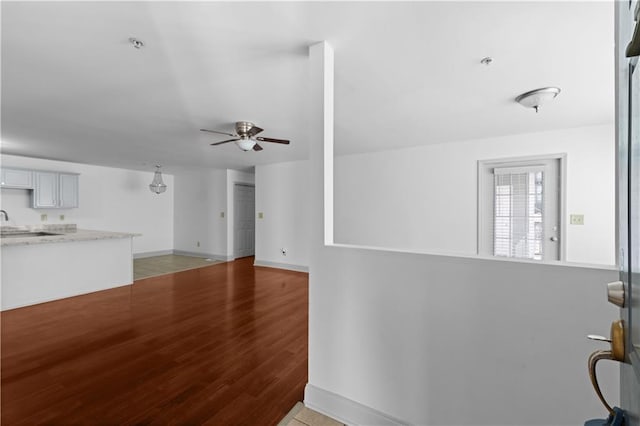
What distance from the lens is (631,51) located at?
0.36 meters

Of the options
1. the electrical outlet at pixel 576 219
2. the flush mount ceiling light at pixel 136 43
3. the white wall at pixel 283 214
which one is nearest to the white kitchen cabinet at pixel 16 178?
the white wall at pixel 283 214

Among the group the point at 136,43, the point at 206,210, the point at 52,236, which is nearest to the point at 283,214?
the point at 206,210

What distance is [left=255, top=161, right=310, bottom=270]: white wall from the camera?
18.7 ft

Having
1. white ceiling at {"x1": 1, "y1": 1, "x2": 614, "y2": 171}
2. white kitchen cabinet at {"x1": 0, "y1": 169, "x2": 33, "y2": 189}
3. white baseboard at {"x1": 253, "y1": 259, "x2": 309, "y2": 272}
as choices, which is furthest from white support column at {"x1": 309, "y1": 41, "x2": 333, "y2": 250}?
Result: white kitchen cabinet at {"x1": 0, "y1": 169, "x2": 33, "y2": 189}

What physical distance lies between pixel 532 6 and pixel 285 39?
1344 mm

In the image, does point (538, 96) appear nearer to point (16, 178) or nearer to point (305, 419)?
point (305, 419)

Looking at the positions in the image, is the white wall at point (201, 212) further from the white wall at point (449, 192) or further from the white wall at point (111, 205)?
the white wall at point (449, 192)

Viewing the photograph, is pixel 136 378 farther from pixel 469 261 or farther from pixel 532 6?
pixel 532 6

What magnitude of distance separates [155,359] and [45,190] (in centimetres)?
527

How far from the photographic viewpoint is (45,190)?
5.33 m

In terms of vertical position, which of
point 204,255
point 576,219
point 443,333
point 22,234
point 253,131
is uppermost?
point 253,131

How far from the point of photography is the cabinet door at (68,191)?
553 centimetres

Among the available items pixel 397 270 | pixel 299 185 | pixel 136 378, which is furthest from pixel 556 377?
pixel 299 185

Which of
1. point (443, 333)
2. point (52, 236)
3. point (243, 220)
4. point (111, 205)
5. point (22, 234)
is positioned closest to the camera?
point (443, 333)
